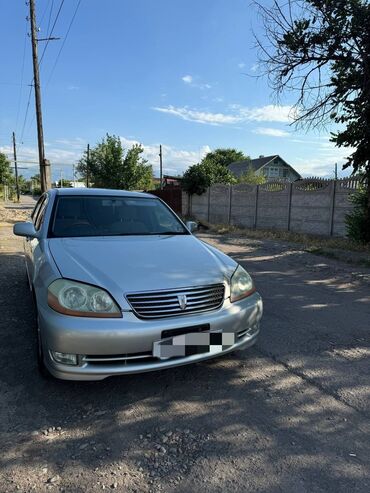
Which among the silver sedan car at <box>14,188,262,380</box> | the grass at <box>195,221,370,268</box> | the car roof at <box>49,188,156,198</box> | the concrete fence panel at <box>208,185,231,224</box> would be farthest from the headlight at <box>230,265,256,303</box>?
the concrete fence panel at <box>208,185,231,224</box>

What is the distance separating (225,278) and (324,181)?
11.5 metres

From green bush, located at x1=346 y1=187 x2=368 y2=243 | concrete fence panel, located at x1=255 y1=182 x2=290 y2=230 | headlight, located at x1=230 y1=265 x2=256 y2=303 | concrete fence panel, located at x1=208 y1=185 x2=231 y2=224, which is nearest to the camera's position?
headlight, located at x1=230 y1=265 x2=256 y2=303

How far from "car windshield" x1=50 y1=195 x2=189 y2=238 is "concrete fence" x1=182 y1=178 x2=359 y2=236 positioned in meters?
9.80

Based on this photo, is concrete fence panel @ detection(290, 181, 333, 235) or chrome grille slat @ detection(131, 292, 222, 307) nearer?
chrome grille slat @ detection(131, 292, 222, 307)

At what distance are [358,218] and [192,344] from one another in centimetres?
977

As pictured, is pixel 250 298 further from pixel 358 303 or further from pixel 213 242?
pixel 213 242

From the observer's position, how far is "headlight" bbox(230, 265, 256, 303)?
3082 mm

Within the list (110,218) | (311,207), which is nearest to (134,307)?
(110,218)

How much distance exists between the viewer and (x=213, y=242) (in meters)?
12.5

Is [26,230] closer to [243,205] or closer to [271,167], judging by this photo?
[243,205]

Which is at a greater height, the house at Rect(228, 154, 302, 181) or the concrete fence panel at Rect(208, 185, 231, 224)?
the house at Rect(228, 154, 302, 181)

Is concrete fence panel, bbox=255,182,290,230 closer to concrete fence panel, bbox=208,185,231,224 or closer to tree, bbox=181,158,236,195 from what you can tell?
concrete fence panel, bbox=208,185,231,224

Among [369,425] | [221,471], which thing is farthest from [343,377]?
[221,471]

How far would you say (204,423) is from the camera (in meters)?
2.58
